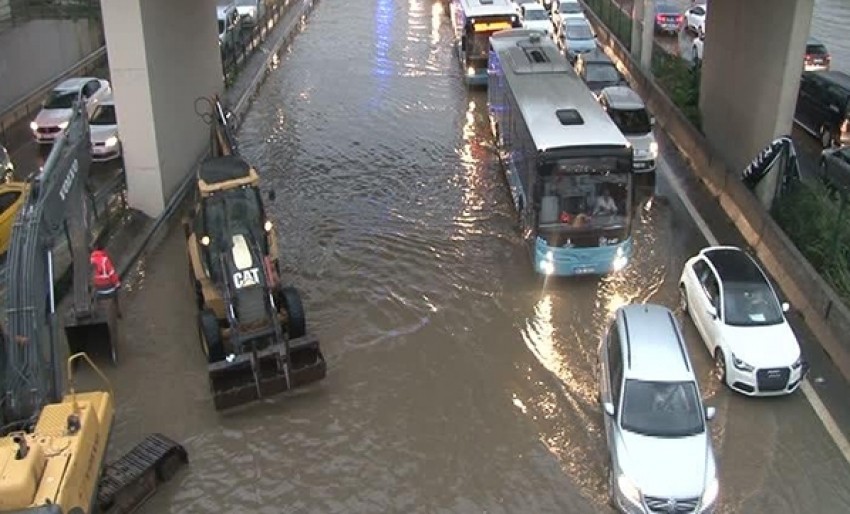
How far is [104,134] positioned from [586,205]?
45.2 ft

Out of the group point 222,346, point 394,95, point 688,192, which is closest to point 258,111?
point 394,95

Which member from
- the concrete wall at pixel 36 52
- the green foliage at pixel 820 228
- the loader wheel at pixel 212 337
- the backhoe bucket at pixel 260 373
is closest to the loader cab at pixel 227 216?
the loader wheel at pixel 212 337

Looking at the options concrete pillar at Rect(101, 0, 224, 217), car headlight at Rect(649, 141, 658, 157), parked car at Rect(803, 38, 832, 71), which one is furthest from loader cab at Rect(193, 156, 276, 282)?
parked car at Rect(803, 38, 832, 71)

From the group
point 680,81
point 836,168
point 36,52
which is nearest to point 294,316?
point 836,168

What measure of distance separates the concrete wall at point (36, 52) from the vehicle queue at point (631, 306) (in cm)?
1529

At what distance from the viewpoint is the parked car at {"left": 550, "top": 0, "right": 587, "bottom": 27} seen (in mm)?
34625

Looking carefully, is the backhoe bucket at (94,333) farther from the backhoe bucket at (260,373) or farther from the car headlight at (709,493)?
the car headlight at (709,493)

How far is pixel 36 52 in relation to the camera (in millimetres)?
28953

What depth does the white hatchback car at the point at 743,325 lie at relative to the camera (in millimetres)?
13453

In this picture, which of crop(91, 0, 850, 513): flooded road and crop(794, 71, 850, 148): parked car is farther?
crop(794, 71, 850, 148): parked car

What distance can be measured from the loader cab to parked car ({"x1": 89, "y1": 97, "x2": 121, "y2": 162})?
9.40 metres

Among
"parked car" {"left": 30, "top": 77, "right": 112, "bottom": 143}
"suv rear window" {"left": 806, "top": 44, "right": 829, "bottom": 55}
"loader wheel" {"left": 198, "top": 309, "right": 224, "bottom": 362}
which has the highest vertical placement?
"suv rear window" {"left": 806, "top": 44, "right": 829, "bottom": 55}

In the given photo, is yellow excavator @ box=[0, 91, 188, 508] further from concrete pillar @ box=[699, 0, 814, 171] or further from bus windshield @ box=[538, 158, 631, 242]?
concrete pillar @ box=[699, 0, 814, 171]

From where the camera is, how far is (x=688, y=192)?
70.1 ft
